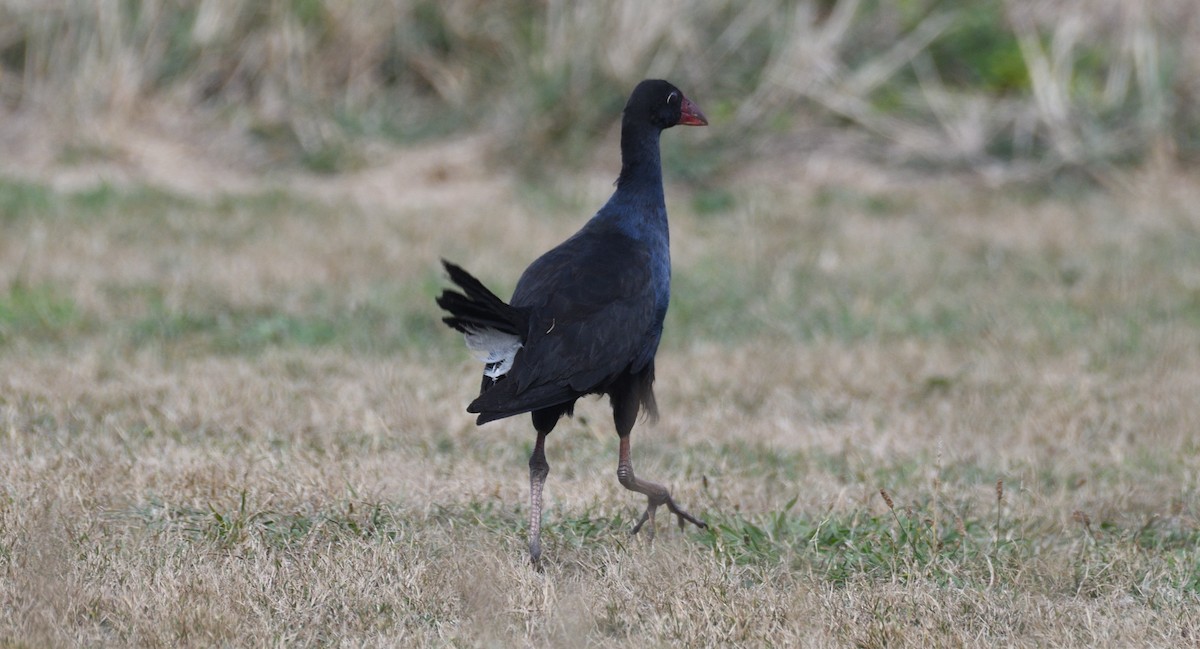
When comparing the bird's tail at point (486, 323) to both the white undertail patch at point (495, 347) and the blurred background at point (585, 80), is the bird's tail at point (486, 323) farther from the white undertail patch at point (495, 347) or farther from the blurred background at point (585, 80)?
the blurred background at point (585, 80)

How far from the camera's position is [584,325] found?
4.04 metres

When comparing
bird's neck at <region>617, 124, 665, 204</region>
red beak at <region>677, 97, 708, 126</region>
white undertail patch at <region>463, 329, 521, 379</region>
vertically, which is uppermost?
red beak at <region>677, 97, 708, 126</region>

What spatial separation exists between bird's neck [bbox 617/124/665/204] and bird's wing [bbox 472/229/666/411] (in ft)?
0.70

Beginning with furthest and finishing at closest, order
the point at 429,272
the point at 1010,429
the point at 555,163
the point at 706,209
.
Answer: the point at 555,163
the point at 706,209
the point at 429,272
the point at 1010,429

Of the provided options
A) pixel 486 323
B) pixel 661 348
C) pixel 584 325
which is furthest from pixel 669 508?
pixel 661 348

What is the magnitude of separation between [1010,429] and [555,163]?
17.6ft

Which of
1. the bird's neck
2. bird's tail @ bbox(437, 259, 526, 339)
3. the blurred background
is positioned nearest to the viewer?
bird's tail @ bbox(437, 259, 526, 339)

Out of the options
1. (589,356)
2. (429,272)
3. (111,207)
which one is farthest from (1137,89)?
(589,356)

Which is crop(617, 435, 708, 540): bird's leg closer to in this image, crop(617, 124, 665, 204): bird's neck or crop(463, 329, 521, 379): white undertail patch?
crop(463, 329, 521, 379): white undertail patch

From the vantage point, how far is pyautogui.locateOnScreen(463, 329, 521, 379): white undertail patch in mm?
4016

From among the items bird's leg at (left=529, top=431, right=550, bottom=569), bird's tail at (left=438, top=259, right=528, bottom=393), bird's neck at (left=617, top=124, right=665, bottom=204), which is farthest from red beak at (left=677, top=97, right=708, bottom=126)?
bird's leg at (left=529, top=431, right=550, bottom=569)

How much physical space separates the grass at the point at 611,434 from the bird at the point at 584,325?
1.11 feet

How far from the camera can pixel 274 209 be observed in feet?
30.5

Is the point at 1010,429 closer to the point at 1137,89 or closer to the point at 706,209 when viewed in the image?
the point at 706,209
